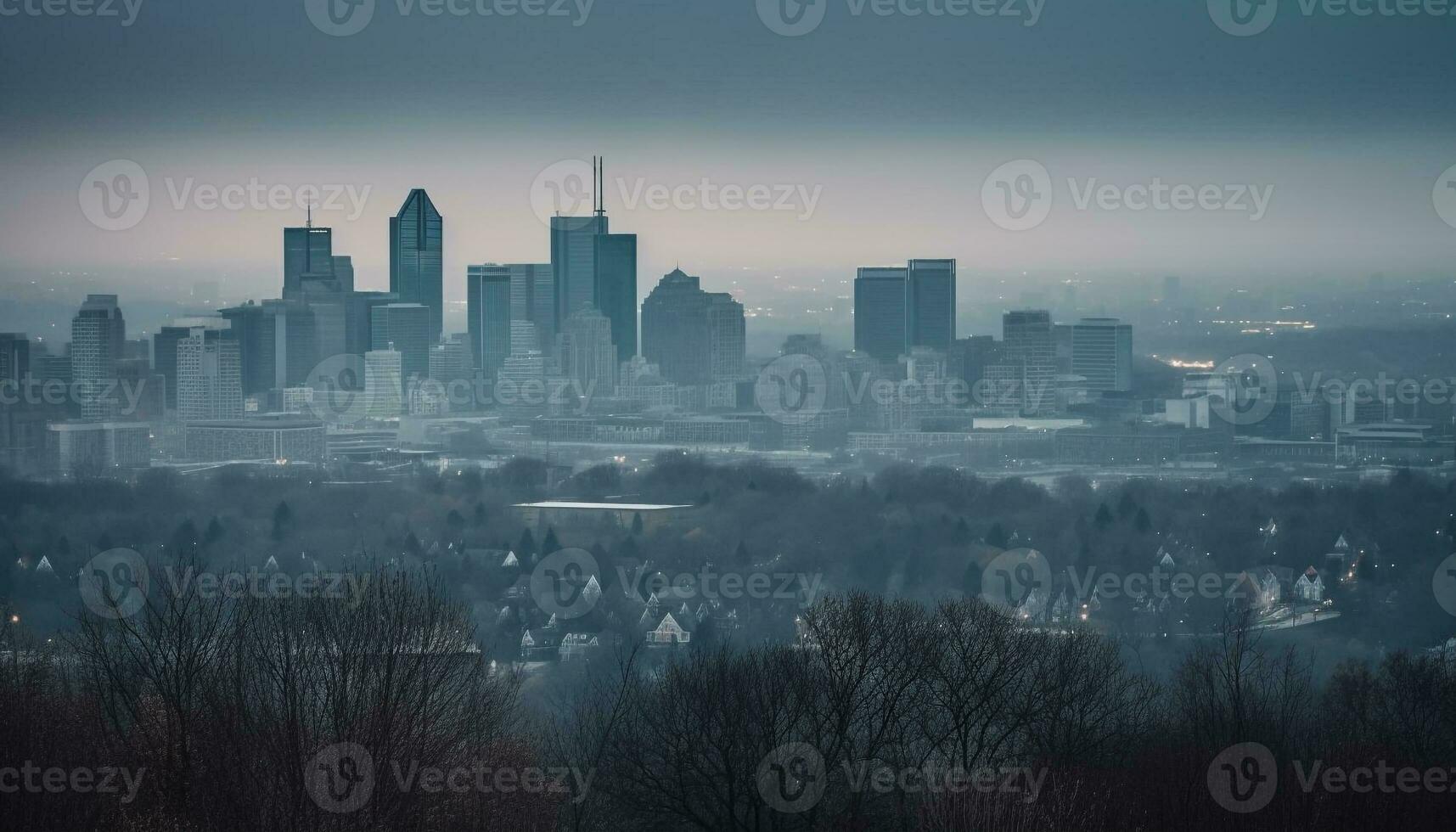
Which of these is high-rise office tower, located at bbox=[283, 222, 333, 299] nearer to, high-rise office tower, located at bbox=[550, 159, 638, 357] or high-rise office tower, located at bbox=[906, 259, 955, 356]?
high-rise office tower, located at bbox=[550, 159, 638, 357]

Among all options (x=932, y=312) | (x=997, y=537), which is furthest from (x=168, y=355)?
(x=997, y=537)

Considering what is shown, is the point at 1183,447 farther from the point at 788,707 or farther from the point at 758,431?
the point at 788,707

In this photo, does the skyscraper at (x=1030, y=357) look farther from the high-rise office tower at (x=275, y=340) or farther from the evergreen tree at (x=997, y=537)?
the high-rise office tower at (x=275, y=340)

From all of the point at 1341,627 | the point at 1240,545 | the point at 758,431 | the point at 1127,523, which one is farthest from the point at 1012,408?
the point at 1341,627

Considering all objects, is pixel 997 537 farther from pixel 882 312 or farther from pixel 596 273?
pixel 596 273

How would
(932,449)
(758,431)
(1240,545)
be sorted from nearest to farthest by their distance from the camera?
(1240,545)
(932,449)
(758,431)

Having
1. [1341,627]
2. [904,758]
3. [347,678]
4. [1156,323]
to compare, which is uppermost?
[1156,323]

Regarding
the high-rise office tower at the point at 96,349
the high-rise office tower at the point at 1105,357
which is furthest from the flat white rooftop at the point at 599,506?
the high-rise office tower at the point at 1105,357
